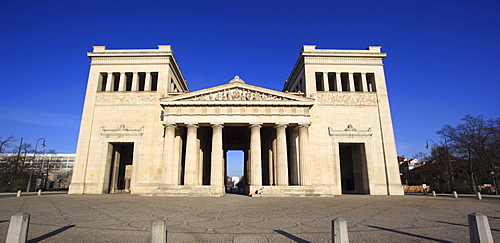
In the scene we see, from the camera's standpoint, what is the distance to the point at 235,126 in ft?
119

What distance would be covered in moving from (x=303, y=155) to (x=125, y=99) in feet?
80.3

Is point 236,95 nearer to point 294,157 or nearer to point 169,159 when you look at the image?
point 294,157

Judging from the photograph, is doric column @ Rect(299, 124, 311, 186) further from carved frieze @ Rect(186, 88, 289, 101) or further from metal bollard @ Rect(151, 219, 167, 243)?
metal bollard @ Rect(151, 219, 167, 243)

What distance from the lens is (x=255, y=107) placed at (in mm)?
31609

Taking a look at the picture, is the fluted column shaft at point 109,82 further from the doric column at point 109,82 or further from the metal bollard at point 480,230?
the metal bollard at point 480,230

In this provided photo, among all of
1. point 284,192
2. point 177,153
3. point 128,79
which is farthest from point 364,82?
point 128,79

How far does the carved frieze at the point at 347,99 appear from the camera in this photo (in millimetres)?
36219

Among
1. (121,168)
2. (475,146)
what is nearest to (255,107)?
(121,168)

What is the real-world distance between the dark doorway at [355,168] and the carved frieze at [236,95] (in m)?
13.9

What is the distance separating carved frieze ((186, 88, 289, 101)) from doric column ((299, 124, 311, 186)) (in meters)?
4.60

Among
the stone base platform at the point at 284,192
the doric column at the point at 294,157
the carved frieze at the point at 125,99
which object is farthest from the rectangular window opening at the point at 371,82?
the carved frieze at the point at 125,99

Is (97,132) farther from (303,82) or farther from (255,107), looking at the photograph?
(303,82)

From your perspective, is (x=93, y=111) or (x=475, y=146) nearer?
(x=93, y=111)

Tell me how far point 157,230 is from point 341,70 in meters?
37.4
